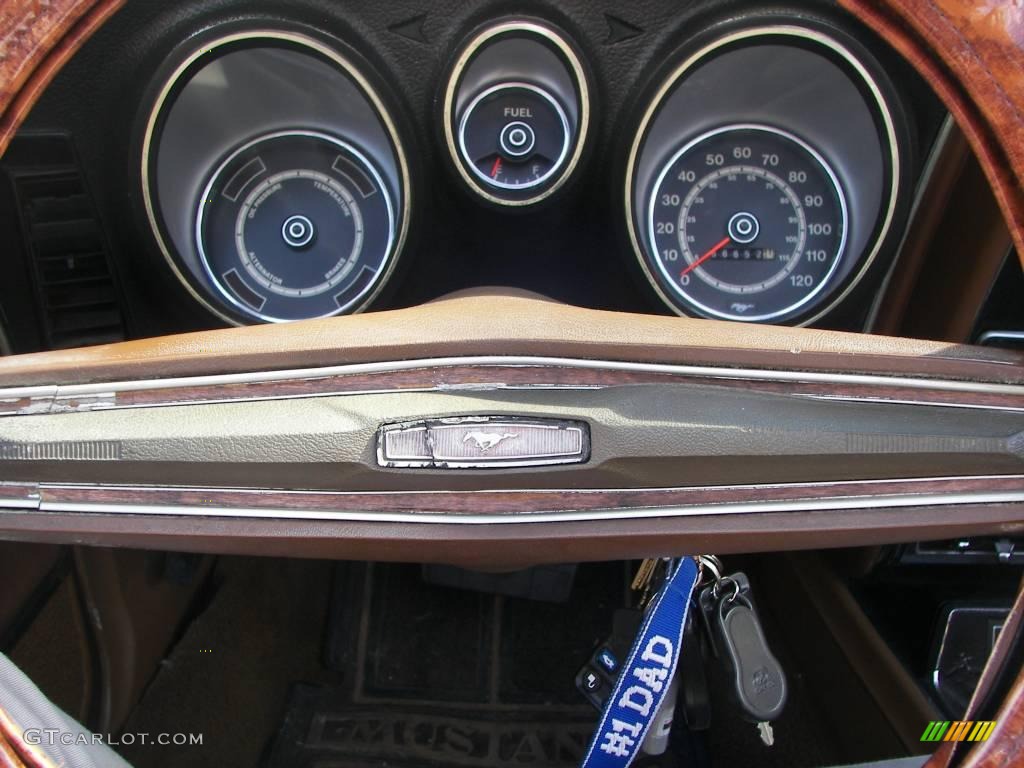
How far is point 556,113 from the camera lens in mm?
2191

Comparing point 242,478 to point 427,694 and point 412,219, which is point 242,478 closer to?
point 412,219

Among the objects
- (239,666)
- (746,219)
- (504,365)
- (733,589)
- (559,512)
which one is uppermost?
(746,219)

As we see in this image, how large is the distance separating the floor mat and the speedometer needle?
86 centimetres

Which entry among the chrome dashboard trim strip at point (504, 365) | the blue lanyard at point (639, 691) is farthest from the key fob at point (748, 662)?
the chrome dashboard trim strip at point (504, 365)

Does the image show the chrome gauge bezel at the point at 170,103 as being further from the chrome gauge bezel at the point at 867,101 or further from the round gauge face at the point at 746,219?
the round gauge face at the point at 746,219

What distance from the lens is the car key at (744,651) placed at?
58.5 inches

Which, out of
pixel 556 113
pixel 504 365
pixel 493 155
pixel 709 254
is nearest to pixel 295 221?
pixel 493 155

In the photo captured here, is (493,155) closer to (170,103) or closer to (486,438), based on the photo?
(170,103)

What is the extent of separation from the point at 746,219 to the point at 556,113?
57 cm

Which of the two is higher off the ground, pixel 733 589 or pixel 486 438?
pixel 486 438

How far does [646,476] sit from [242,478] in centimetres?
54

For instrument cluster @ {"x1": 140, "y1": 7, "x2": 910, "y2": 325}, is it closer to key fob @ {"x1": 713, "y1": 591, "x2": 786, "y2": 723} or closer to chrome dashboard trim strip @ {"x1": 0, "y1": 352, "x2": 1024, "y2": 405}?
key fob @ {"x1": 713, "y1": 591, "x2": 786, "y2": 723}

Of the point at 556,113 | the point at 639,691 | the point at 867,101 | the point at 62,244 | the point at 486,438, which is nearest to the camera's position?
the point at 486,438

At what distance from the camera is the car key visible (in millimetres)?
1485
